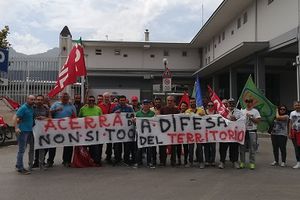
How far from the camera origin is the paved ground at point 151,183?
24.5 feet

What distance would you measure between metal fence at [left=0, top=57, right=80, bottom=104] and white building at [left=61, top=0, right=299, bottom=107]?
34.3 feet

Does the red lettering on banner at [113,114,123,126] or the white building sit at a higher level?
the white building

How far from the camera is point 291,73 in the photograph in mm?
33688

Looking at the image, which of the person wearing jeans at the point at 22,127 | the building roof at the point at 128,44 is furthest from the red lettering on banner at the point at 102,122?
the building roof at the point at 128,44

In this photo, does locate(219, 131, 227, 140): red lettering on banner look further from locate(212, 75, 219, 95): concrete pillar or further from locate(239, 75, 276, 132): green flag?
locate(212, 75, 219, 95): concrete pillar

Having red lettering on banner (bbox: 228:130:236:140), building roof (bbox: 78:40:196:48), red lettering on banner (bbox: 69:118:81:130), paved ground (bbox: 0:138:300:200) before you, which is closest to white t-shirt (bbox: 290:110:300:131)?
paved ground (bbox: 0:138:300:200)

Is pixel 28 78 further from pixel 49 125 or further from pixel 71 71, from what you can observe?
pixel 49 125

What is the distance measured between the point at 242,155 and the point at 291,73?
81.9 feet

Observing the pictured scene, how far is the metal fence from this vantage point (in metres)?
23.0

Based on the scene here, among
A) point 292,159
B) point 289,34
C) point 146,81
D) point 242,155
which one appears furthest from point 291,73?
point 242,155

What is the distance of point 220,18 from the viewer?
29.4 meters

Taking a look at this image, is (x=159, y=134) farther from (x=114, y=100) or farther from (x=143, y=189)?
(x=143, y=189)

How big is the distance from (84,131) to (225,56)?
15.6 metres

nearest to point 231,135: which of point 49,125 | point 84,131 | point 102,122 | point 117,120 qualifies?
point 117,120
